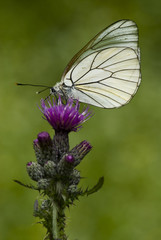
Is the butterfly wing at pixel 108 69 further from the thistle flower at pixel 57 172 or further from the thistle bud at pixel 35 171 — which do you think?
the thistle bud at pixel 35 171

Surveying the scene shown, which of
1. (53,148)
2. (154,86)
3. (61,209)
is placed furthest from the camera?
(154,86)

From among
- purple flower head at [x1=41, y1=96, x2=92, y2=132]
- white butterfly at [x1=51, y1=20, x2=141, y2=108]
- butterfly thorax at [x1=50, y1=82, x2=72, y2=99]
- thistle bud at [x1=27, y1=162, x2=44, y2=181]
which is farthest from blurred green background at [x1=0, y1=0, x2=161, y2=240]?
thistle bud at [x1=27, y1=162, x2=44, y2=181]

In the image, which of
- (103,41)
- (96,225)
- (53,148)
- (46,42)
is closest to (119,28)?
(103,41)

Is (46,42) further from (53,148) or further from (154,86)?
(53,148)

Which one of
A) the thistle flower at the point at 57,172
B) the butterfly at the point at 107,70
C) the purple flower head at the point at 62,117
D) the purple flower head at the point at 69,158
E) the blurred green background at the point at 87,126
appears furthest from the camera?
the blurred green background at the point at 87,126

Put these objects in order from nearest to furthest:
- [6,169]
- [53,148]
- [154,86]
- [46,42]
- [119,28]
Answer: [53,148]
[119,28]
[6,169]
[154,86]
[46,42]

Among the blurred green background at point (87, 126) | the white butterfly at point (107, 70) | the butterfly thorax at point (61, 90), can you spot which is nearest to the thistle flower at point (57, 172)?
the butterfly thorax at point (61, 90)

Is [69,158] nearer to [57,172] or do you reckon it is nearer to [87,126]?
[57,172]
